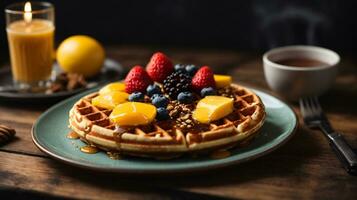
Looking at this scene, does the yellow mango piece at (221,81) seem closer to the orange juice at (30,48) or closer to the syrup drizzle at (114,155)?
the syrup drizzle at (114,155)

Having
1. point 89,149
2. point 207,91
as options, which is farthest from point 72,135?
point 207,91

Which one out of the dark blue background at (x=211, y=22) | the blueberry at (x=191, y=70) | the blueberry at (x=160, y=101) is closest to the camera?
the blueberry at (x=160, y=101)

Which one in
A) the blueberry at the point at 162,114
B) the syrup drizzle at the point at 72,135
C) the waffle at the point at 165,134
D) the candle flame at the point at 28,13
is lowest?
the syrup drizzle at the point at 72,135

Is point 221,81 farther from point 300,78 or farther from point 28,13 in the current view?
point 28,13

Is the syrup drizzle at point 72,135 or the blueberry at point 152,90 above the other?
the blueberry at point 152,90

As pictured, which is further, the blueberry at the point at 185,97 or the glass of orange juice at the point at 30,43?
the glass of orange juice at the point at 30,43

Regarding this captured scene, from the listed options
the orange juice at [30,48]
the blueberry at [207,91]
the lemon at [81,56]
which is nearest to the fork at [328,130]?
the blueberry at [207,91]

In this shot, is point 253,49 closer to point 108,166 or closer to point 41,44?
point 41,44

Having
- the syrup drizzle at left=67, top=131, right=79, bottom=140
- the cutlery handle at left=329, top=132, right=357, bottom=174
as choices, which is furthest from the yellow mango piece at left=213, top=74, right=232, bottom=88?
the syrup drizzle at left=67, top=131, right=79, bottom=140
